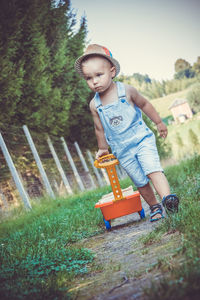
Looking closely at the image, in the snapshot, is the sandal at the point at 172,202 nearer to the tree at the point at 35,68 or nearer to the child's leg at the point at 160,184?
the child's leg at the point at 160,184

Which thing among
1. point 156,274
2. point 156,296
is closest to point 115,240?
point 156,274

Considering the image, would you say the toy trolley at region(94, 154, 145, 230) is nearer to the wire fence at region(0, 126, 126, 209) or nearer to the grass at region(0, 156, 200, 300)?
the grass at region(0, 156, 200, 300)

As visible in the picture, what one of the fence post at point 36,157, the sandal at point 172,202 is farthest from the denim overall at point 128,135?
the fence post at point 36,157

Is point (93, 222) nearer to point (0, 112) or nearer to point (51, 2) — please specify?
point (0, 112)

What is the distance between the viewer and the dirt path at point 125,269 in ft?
4.93

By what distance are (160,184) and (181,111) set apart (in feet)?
270

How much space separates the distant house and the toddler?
78.3m

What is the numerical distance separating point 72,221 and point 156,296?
285 cm

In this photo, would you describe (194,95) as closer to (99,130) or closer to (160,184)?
(99,130)

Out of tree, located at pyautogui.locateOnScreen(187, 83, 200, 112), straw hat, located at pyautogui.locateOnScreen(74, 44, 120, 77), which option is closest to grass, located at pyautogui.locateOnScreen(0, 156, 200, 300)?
straw hat, located at pyautogui.locateOnScreen(74, 44, 120, 77)

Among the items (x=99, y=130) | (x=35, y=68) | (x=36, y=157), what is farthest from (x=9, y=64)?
(x=99, y=130)

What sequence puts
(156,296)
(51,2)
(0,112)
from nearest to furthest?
(156,296) < (0,112) < (51,2)

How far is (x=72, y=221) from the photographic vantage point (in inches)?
157

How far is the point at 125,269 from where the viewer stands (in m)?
1.82
